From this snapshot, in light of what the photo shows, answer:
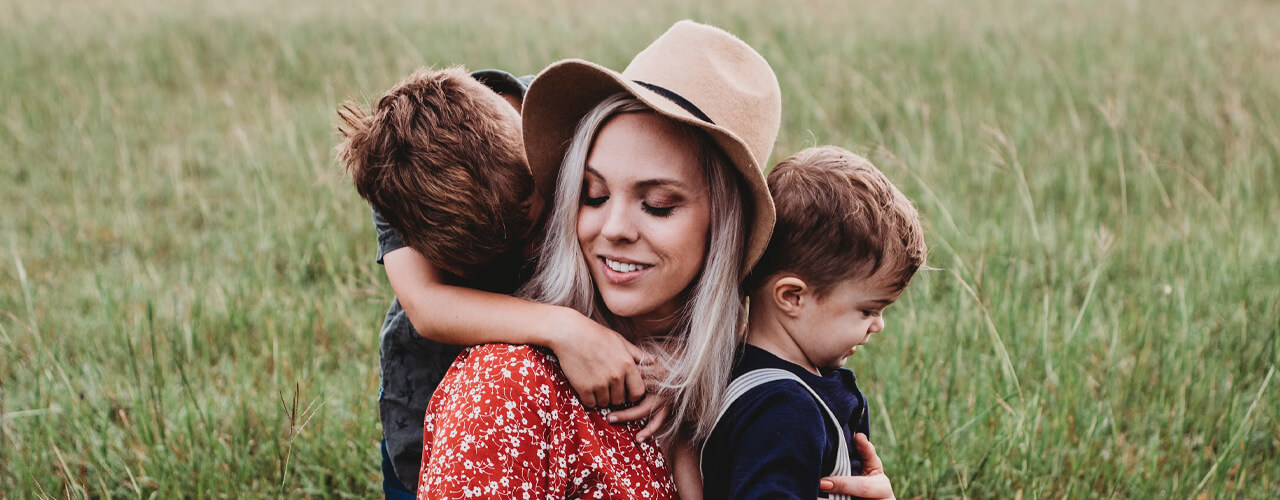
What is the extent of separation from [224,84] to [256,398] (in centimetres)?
561

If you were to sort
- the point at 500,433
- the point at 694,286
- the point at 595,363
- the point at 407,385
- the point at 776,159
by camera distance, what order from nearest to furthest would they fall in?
1. the point at 500,433
2. the point at 595,363
3. the point at 694,286
4. the point at 407,385
5. the point at 776,159

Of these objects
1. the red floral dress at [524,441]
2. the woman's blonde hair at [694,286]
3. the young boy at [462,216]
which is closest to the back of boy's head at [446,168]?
the young boy at [462,216]

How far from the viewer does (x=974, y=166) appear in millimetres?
5496

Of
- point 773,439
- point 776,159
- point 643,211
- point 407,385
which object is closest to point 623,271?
point 643,211

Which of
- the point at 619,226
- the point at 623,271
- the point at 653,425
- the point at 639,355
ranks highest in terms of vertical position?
the point at 619,226

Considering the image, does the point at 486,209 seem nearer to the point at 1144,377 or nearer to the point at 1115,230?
the point at 1144,377

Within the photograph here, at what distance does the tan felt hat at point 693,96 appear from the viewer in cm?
190

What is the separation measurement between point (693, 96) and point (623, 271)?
1.25ft

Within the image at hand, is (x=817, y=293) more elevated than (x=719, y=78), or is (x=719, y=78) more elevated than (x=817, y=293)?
(x=719, y=78)

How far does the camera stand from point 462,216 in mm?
2035

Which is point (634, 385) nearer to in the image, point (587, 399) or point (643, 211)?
point (587, 399)

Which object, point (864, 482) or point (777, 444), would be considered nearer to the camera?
point (777, 444)

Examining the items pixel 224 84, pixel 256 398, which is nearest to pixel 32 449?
pixel 256 398

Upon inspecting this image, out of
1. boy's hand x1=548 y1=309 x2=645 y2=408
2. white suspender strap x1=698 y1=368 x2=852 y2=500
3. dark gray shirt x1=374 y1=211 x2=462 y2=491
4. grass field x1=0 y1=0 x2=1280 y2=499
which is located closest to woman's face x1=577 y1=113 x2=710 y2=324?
boy's hand x1=548 y1=309 x2=645 y2=408
